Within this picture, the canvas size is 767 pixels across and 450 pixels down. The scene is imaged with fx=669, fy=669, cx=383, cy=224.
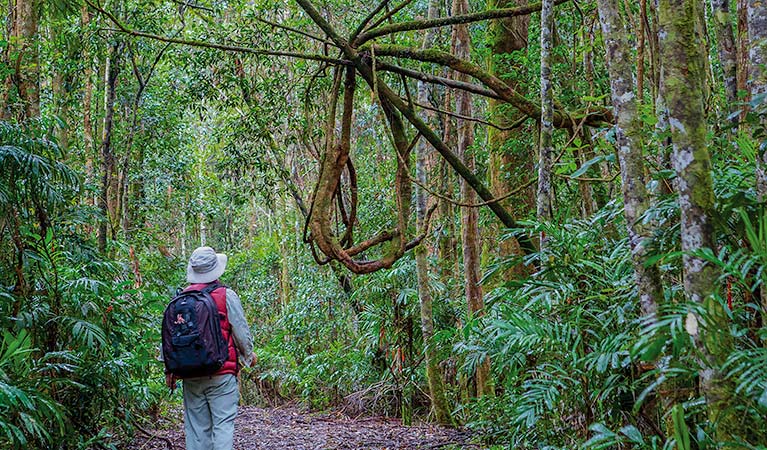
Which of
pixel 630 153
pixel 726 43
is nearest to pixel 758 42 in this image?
pixel 630 153

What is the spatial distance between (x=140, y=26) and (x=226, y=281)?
12.1 metres

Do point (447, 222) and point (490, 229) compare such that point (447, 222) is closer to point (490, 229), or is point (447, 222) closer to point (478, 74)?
point (490, 229)

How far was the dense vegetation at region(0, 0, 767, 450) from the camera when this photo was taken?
9.55 feet

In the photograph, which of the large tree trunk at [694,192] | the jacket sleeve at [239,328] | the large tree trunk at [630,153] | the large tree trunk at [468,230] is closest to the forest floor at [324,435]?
the large tree trunk at [468,230]

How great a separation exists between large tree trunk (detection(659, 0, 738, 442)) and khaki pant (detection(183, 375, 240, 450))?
3.42 metres

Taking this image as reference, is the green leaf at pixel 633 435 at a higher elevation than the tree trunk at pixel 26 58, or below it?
below

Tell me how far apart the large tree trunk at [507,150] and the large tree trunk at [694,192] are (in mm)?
4080

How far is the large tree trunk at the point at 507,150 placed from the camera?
718 centimetres

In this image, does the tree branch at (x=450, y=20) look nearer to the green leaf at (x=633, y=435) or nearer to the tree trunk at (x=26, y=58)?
the tree trunk at (x=26, y=58)

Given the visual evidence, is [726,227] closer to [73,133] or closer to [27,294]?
[27,294]

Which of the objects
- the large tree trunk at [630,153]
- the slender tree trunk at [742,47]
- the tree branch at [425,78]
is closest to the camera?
the large tree trunk at [630,153]

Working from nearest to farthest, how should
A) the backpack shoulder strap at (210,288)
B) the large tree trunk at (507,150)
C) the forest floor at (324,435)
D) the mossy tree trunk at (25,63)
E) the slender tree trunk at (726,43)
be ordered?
the backpack shoulder strap at (210,288)
the slender tree trunk at (726,43)
the mossy tree trunk at (25,63)
the forest floor at (324,435)
the large tree trunk at (507,150)

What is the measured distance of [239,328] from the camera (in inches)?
197

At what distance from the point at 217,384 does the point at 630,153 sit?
130 inches
